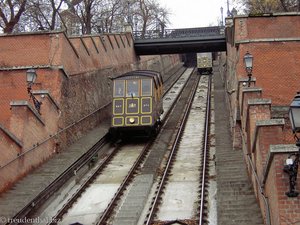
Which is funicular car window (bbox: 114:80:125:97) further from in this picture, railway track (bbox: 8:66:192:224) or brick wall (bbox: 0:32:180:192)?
railway track (bbox: 8:66:192:224)

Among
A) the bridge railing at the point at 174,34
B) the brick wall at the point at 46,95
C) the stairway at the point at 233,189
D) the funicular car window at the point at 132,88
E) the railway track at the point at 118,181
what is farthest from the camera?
the bridge railing at the point at 174,34

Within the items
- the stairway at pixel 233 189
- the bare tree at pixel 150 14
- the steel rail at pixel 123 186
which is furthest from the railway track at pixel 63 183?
the bare tree at pixel 150 14

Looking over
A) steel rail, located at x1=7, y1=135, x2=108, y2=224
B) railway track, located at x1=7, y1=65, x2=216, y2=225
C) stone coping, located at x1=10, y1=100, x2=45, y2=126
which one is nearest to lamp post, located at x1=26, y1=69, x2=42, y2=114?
stone coping, located at x1=10, y1=100, x2=45, y2=126

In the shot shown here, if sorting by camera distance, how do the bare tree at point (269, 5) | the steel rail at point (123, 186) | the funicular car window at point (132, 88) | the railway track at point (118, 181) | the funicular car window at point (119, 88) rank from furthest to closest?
the bare tree at point (269, 5) < the funicular car window at point (119, 88) < the funicular car window at point (132, 88) < the railway track at point (118, 181) < the steel rail at point (123, 186)

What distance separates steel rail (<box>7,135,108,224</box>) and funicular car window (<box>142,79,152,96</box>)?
2.84 m

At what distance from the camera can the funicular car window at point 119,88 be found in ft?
65.0

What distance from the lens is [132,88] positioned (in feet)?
65.1

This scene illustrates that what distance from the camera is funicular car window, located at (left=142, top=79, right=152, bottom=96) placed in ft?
64.6

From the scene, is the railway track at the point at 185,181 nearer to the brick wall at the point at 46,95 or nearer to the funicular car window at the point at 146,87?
the funicular car window at the point at 146,87

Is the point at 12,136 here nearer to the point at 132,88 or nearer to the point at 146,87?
the point at 132,88

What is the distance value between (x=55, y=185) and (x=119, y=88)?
6979 millimetres

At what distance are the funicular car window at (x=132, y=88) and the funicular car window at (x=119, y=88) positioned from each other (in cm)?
22

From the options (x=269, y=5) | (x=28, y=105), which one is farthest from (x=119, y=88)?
(x=269, y=5)

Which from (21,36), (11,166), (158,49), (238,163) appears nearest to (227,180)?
(238,163)
